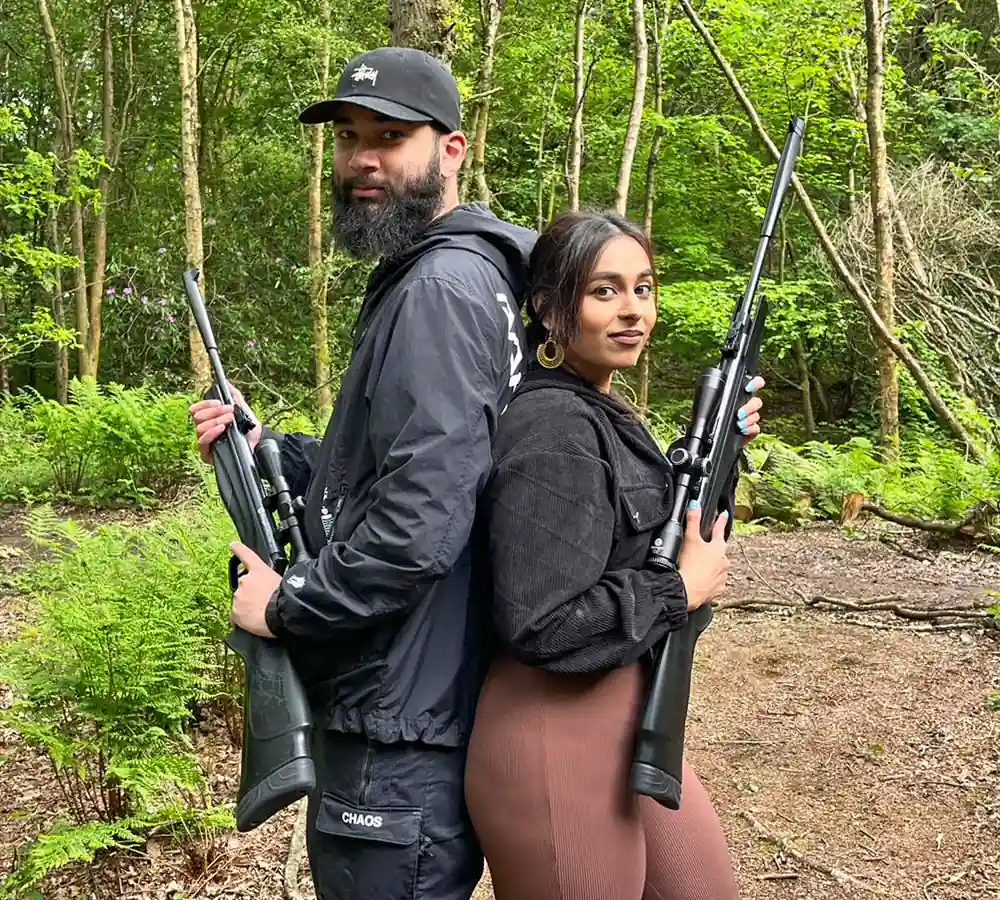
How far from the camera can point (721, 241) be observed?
18.8 metres

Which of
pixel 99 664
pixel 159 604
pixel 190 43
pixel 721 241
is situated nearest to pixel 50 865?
pixel 99 664

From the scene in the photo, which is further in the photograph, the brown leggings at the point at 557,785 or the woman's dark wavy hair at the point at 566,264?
the woman's dark wavy hair at the point at 566,264

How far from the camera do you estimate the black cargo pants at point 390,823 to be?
1.87 metres

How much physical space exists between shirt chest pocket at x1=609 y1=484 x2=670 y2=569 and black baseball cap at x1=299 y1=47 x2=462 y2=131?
35.8 inches

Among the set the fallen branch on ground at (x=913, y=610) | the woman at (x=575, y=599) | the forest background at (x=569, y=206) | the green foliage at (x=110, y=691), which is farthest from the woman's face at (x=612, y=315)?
the forest background at (x=569, y=206)

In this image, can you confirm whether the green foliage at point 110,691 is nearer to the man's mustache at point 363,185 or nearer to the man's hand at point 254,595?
the man's hand at point 254,595

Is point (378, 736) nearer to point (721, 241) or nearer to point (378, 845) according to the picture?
point (378, 845)

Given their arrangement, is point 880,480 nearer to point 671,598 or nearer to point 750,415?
point 750,415

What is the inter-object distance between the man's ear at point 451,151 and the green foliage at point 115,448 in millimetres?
8007

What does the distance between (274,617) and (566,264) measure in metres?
0.96

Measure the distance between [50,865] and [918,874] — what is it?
9.92ft

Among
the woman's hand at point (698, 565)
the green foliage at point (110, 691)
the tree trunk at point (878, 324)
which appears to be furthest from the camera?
the tree trunk at point (878, 324)

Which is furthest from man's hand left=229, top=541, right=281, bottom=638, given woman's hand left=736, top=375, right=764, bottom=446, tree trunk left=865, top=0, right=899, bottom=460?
tree trunk left=865, top=0, right=899, bottom=460

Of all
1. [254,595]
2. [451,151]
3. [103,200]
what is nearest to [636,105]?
[103,200]
